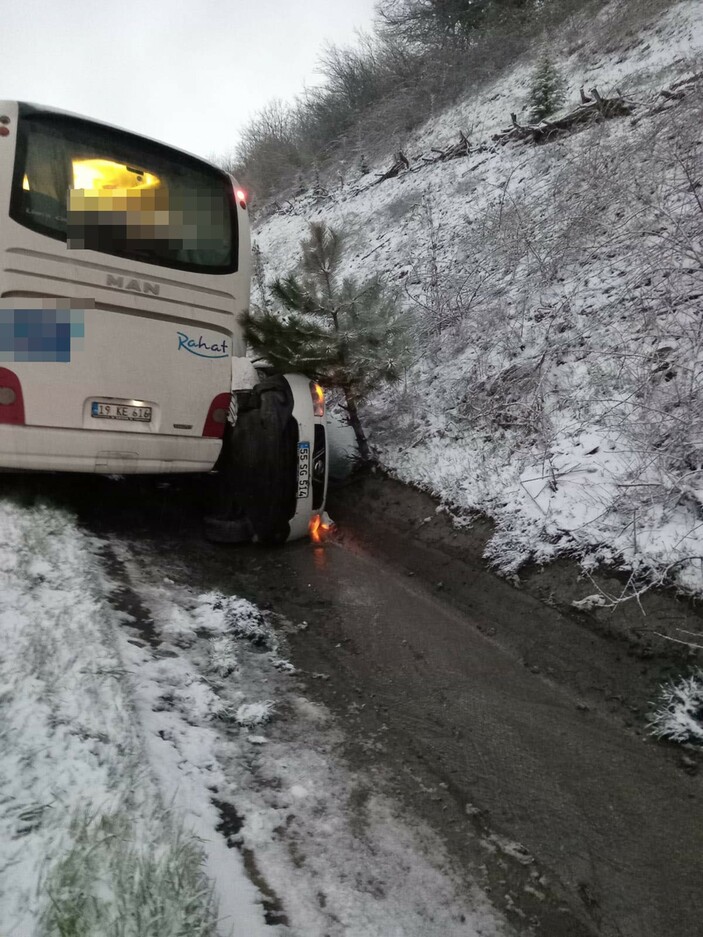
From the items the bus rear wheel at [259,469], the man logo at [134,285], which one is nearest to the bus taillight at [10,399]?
the man logo at [134,285]

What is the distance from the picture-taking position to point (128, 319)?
438cm

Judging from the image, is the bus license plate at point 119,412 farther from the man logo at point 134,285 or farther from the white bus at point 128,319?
the man logo at point 134,285

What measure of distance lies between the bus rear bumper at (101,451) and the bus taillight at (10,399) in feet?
0.20

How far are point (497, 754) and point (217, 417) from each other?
3.23 m

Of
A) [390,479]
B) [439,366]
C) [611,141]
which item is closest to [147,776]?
[390,479]

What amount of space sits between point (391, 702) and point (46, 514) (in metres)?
2.98

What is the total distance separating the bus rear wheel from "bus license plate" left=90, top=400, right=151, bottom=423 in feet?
2.51

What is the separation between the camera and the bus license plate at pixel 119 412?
428 cm

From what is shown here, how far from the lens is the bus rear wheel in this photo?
4.90 metres

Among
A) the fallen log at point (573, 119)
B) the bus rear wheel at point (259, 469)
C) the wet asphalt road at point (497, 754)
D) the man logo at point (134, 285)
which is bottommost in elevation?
the wet asphalt road at point (497, 754)

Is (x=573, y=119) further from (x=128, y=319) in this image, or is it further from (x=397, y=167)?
(x=128, y=319)

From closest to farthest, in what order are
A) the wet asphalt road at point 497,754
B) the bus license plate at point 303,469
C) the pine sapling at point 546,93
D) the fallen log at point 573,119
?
1. the wet asphalt road at point 497,754
2. the bus license plate at point 303,469
3. the fallen log at point 573,119
4. the pine sapling at point 546,93

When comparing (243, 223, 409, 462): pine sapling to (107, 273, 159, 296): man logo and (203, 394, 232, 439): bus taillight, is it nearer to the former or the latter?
(203, 394, 232, 439): bus taillight

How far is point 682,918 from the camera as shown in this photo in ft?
6.64
